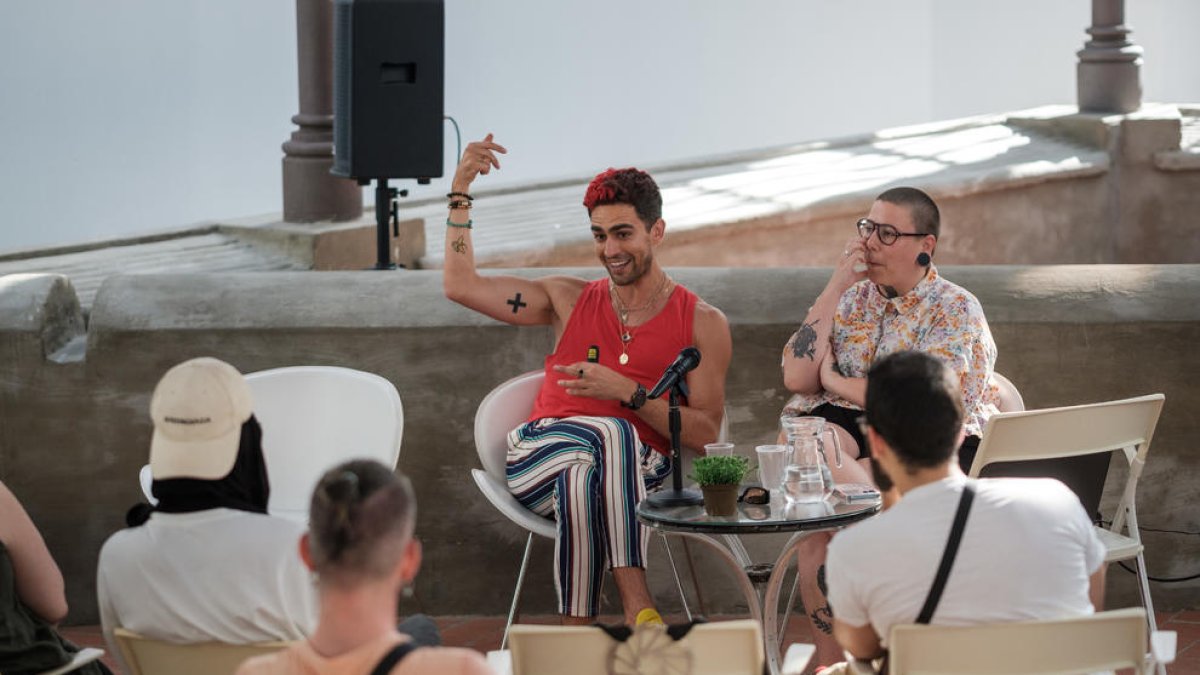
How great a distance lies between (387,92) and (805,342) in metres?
2.79

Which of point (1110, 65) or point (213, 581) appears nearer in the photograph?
point (213, 581)

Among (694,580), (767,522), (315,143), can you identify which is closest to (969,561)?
(767,522)

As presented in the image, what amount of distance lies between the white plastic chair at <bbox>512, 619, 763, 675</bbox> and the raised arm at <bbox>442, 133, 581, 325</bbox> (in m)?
2.02

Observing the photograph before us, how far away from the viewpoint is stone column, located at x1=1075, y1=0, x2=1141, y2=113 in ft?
39.1

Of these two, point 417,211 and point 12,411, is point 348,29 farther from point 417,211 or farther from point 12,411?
point 417,211

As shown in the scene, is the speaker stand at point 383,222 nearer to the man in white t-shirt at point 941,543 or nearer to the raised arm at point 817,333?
the raised arm at point 817,333

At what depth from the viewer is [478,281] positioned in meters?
4.32

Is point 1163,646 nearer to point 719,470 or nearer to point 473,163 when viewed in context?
point 719,470

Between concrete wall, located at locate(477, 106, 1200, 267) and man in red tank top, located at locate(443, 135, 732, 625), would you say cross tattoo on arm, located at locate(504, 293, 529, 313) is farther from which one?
concrete wall, located at locate(477, 106, 1200, 267)

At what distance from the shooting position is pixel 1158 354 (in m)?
4.57

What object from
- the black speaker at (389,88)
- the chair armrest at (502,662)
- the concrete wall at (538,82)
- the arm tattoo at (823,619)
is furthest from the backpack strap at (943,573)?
the concrete wall at (538,82)

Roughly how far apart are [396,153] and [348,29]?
51 cm

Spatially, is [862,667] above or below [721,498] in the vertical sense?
below

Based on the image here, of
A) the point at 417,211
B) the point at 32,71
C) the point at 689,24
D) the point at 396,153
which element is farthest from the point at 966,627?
the point at 689,24
